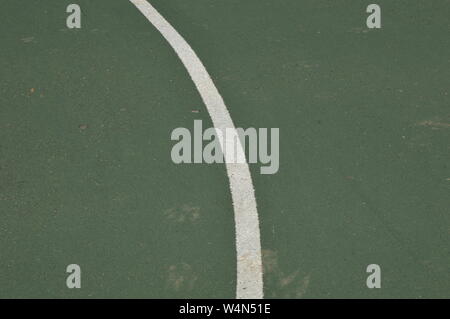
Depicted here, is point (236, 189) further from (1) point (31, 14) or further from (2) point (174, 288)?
(1) point (31, 14)

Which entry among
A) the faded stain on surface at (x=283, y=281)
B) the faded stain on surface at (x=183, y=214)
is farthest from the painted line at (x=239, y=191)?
the faded stain on surface at (x=183, y=214)

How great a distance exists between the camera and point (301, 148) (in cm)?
672

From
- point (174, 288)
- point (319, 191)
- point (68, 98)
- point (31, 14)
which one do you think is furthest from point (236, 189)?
point (31, 14)

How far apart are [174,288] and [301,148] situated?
88.5 inches

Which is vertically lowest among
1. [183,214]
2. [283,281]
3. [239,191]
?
[283,281]

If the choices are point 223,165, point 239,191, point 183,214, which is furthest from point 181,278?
point 223,165

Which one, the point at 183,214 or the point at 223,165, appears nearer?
the point at 183,214

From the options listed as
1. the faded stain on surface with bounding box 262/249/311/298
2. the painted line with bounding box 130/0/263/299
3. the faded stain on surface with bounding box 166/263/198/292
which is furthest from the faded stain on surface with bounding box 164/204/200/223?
the faded stain on surface with bounding box 262/249/311/298

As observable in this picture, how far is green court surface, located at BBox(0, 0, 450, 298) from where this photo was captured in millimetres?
5402

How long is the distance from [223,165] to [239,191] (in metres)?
0.44

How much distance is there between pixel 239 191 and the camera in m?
6.25

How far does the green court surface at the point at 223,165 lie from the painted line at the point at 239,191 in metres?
0.08

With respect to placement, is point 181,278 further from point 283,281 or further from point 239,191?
point 239,191

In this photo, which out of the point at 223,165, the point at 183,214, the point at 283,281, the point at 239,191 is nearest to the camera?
the point at 283,281
